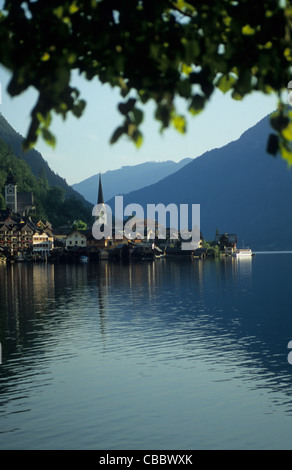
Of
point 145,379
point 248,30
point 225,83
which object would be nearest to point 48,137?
point 225,83

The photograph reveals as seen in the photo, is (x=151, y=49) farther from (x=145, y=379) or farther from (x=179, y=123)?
(x=145, y=379)

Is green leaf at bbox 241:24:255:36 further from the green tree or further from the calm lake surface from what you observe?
the calm lake surface

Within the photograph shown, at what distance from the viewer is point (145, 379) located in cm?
2919

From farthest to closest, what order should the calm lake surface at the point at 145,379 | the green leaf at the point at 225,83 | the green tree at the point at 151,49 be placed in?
the calm lake surface at the point at 145,379 < the green leaf at the point at 225,83 < the green tree at the point at 151,49

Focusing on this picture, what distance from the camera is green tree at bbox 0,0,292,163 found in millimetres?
7688

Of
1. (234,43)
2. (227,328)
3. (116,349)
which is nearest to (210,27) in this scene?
(234,43)

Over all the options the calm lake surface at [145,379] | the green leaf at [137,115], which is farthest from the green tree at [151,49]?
the calm lake surface at [145,379]

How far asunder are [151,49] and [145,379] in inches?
914

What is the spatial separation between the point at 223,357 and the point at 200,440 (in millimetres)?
12932

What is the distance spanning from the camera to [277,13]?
25.7 ft

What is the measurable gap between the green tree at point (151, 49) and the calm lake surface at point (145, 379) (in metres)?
14.9

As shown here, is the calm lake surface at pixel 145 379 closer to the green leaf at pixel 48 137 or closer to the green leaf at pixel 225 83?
the green leaf at pixel 48 137

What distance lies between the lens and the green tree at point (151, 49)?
7.69 metres

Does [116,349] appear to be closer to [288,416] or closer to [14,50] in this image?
[288,416]
